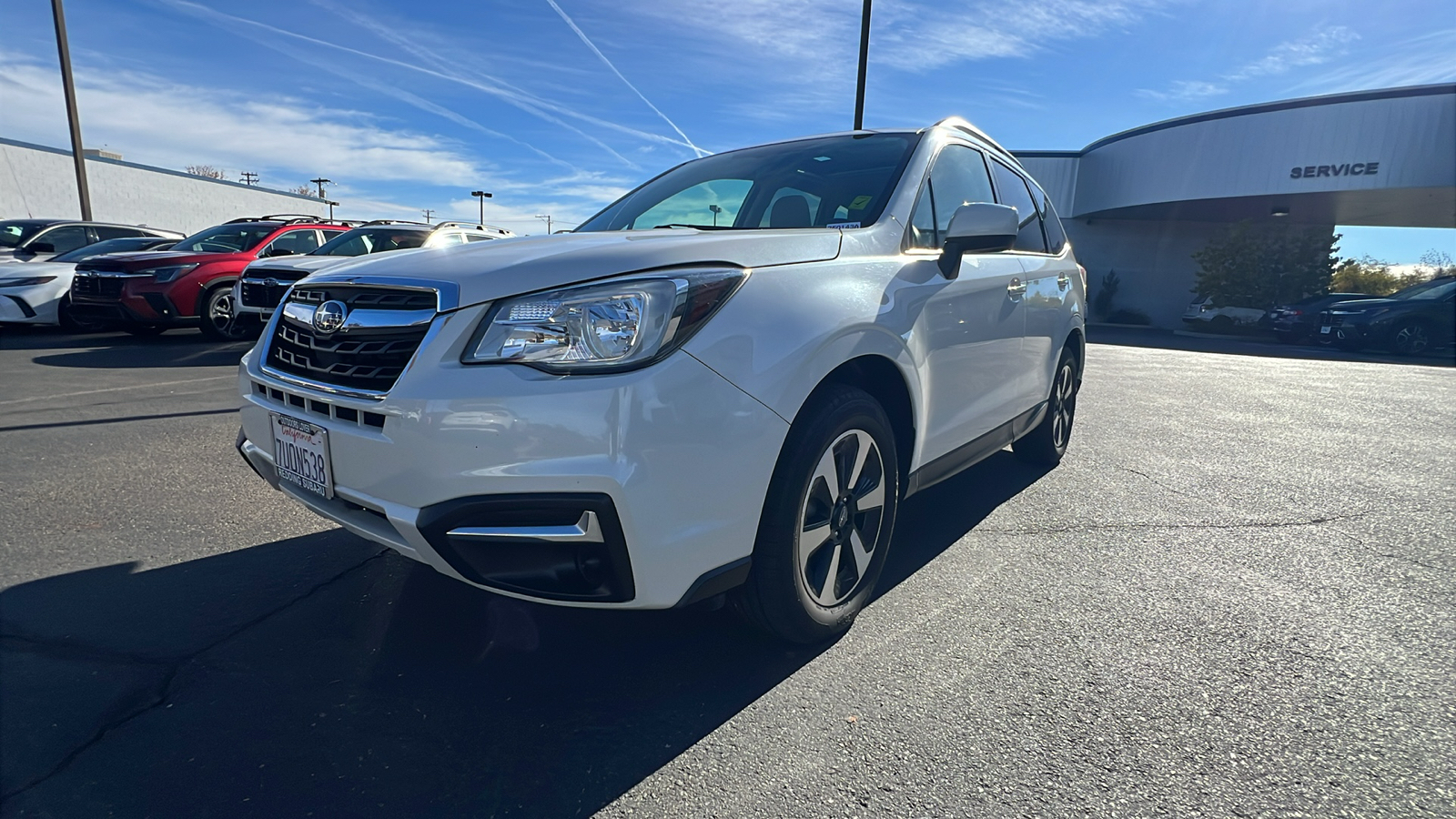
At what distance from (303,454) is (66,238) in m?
14.3

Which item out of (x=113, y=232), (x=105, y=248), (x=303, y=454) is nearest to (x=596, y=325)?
(x=303, y=454)

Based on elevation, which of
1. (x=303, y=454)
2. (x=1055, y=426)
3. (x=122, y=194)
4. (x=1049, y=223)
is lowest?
(x=1055, y=426)

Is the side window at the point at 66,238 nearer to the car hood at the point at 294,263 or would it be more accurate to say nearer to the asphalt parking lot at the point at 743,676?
the car hood at the point at 294,263

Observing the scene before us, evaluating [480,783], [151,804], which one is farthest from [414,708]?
[151,804]

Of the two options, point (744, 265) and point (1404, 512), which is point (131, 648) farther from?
point (1404, 512)

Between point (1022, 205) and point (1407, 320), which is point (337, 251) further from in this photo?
point (1407, 320)

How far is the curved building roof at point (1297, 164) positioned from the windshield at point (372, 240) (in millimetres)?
26951

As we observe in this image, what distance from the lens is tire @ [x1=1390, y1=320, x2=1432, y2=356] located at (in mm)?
16656

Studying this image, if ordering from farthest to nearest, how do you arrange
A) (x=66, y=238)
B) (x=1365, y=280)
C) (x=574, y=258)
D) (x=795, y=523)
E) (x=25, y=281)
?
(x=1365, y=280), (x=66, y=238), (x=25, y=281), (x=795, y=523), (x=574, y=258)

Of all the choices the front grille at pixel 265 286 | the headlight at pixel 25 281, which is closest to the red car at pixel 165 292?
the front grille at pixel 265 286

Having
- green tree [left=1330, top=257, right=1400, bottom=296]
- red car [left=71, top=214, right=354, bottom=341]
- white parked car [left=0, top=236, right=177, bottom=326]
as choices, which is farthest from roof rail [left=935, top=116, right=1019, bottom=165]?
green tree [left=1330, top=257, right=1400, bottom=296]

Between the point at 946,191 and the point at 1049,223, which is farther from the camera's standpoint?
the point at 1049,223

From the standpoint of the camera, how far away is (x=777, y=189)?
3.38 metres

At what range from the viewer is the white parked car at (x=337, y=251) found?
359 inches
